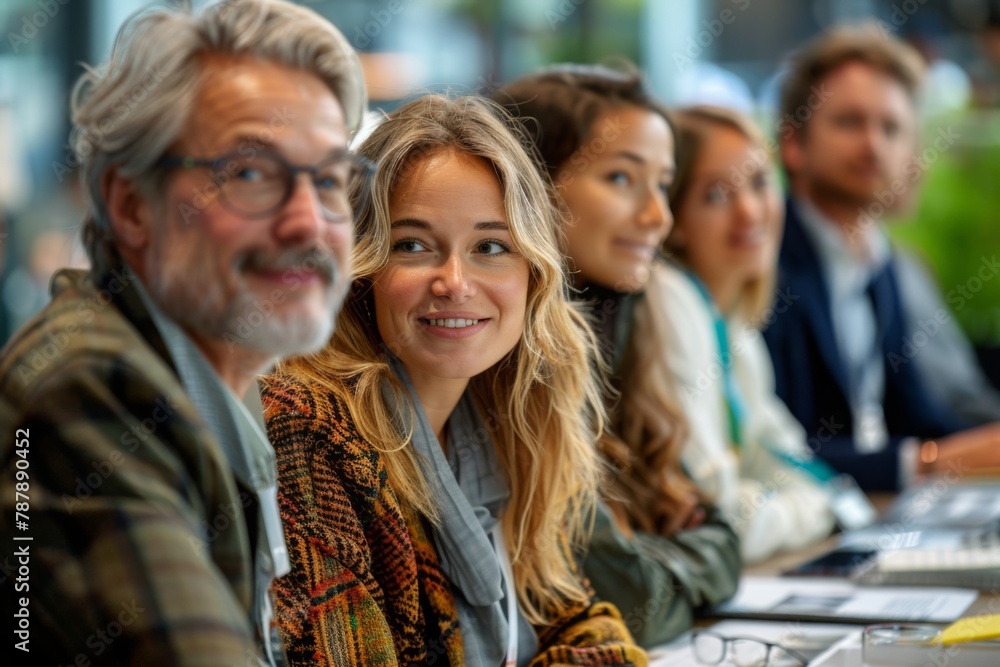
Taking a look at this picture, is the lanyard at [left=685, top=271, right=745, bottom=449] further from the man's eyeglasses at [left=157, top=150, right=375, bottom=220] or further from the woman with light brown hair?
the man's eyeglasses at [left=157, top=150, right=375, bottom=220]

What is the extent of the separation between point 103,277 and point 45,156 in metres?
5.16

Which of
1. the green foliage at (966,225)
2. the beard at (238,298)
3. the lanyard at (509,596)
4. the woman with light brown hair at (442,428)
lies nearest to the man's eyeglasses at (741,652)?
the woman with light brown hair at (442,428)

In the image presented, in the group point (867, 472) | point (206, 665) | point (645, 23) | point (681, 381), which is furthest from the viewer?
point (645, 23)

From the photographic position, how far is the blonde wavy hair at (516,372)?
4.55ft

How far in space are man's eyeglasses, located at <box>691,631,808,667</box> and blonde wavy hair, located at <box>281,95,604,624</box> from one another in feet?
0.68

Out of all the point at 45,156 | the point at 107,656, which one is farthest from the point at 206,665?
the point at 45,156

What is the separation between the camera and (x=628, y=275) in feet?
6.45

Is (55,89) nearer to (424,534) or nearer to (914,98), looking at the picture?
(914,98)

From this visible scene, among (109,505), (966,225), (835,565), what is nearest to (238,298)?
(109,505)

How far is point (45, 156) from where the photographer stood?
574 cm

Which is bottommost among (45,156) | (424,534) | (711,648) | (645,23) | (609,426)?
(711,648)

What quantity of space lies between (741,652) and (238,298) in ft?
3.35

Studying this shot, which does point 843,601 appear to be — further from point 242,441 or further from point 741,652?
point 242,441

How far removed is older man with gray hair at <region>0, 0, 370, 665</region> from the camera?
87cm
